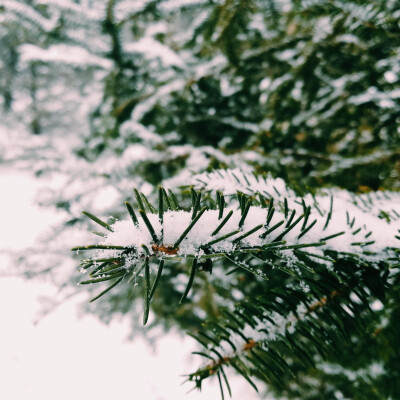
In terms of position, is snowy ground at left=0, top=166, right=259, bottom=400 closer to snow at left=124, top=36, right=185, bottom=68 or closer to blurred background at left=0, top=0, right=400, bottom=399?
blurred background at left=0, top=0, right=400, bottom=399

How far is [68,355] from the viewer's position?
244cm

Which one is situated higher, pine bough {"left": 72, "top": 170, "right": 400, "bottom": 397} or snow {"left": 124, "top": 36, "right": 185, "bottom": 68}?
snow {"left": 124, "top": 36, "right": 185, "bottom": 68}

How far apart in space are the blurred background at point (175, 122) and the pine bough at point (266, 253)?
1.64 ft

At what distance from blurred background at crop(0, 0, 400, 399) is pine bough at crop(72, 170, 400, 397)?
500mm

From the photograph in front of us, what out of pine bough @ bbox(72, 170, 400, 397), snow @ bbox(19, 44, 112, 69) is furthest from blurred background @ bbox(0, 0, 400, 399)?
pine bough @ bbox(72, 170, 400, 397)

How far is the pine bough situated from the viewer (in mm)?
402

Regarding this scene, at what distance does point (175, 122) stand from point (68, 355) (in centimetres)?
216

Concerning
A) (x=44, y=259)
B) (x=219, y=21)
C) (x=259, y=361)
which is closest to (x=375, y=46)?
(x=219, y=21)

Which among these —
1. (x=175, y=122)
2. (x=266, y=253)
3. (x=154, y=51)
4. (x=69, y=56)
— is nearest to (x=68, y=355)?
(x=175, y=122)

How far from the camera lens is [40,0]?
4.60ft

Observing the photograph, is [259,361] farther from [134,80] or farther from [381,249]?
[134,80]

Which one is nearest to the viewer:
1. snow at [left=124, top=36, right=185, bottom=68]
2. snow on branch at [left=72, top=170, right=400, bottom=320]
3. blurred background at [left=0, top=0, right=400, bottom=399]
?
snow on branch at [left=72, top=170, right=400, bottom=320]

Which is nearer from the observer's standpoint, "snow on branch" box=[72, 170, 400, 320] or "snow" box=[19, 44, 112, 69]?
"snow on branch" box=[72, 170, 400, 320]

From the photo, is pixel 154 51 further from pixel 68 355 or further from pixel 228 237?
pixel 68 355
